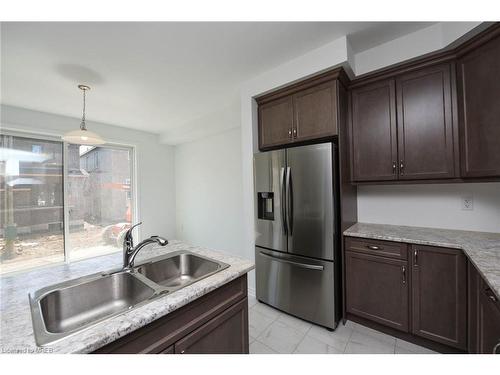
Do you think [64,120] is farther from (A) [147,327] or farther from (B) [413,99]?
(B) [413,99]

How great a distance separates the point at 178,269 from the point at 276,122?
5.72ft

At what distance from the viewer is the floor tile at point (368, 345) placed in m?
1.66

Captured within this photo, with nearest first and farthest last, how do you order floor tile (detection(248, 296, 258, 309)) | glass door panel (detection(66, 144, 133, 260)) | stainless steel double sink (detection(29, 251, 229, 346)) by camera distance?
stainless steel double sink (detection(29, 251, 229, 346)), floor tile (detection(248, 296, 258, 309)), glass door panel (detection(66, 144, 133, 260))

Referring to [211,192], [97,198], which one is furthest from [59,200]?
[211,192]

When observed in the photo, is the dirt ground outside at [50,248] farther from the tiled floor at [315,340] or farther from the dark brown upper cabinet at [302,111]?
the dark brown upper cabinet at [302,111]

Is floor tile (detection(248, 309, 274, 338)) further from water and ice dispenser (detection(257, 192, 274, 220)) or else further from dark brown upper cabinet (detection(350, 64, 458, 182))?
dark brown upper cabinet (detection(350, 64, 458, 182))

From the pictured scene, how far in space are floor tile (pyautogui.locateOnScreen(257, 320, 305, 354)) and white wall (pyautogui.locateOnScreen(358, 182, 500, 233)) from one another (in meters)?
1.37

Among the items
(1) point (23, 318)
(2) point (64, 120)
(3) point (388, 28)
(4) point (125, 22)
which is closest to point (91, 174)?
(2) point (64, 120)

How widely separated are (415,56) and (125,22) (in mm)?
2324

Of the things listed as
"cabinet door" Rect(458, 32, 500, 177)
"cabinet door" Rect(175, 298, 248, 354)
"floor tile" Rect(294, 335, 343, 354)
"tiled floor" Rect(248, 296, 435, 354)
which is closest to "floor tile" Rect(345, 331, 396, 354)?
"tiled floor" Rect(248, 296, 435, 354)

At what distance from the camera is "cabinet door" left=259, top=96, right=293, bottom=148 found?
2.23 metres

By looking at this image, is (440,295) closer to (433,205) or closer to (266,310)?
(433,205)

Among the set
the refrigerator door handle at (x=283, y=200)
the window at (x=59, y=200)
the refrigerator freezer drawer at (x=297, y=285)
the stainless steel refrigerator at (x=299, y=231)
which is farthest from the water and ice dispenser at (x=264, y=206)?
the window at (x=59, y=200)

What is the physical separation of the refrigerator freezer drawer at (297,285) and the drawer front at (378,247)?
0.28 meters
